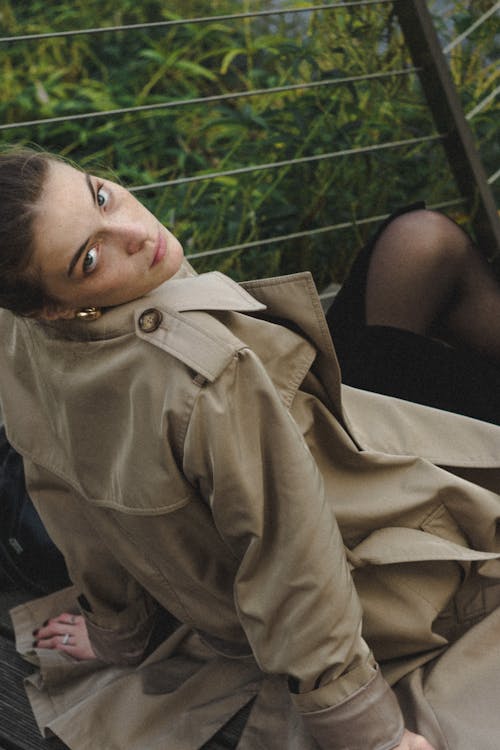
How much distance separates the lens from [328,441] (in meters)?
1.48

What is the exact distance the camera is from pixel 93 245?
4.15 ft

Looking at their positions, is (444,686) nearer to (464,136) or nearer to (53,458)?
(53,458)

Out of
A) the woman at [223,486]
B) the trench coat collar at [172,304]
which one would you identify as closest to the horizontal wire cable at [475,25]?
the woman at [223,486]

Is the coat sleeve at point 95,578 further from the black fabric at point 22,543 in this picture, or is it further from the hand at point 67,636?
the black fabric at point 22,543

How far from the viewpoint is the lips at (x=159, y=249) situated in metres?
1.31

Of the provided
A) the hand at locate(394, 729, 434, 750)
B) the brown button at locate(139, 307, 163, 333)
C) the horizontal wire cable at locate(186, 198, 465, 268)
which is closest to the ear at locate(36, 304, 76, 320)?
the brown button at locate(139, 307, 163, 333)

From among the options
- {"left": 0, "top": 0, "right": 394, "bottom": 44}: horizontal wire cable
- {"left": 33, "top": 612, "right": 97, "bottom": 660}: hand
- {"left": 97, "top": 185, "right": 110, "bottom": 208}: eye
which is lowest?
{"left": 33, "top": 612, "right": 97, "bottom": 660}: hand

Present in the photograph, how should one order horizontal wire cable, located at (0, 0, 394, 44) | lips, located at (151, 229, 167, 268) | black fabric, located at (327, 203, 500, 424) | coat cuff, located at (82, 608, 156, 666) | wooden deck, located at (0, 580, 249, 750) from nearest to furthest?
lips, located at (151, 229, 167, 268)
wooden deck, located at (0, 580, 249, 750)
coat cuff, located at (82, 608, 156, 666)
black fabric, located at (327, 203, 500, 424)
horizontal wire cable, located at (0, 0, 394, 44)

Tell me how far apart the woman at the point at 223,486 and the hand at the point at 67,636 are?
0.10 m

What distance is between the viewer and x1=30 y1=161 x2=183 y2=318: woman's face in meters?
1.24

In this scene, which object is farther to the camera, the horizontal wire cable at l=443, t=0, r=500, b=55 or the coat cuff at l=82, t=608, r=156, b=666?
the horizontal wire cable at l=443, t=0, r=500, b=55

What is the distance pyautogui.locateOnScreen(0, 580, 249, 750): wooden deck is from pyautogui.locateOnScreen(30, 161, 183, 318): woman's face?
77 centimetres

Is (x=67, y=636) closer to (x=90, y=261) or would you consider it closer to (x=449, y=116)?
(x=90, y=261)

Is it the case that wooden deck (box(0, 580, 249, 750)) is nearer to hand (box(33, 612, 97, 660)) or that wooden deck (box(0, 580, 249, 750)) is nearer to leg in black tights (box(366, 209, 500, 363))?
hand (box(33, 612, 97, 660))
